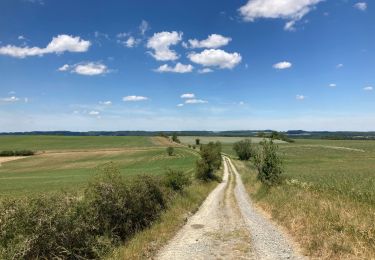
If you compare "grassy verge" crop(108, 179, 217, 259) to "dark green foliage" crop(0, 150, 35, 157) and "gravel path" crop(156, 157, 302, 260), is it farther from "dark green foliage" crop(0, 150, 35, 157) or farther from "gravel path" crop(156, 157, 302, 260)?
"dark green foliage" crop(0, 150, 35, 157)

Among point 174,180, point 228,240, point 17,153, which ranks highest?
point 174,180

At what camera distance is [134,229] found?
1744 centimetres

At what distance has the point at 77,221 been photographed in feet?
43.8

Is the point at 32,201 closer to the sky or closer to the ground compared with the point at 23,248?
closer to the sky

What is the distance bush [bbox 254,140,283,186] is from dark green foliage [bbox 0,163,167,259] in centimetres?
1900

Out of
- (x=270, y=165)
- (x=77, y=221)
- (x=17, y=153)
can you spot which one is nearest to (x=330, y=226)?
(x=77, y=221)

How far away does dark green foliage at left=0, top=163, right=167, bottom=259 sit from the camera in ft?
36.3

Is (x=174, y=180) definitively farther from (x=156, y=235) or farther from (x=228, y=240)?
(x=228, y=240)

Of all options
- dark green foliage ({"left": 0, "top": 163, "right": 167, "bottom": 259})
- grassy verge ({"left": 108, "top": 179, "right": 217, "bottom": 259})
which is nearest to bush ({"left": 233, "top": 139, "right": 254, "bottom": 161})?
grassy verge ({"left": 108, "top": 179, "right": 217, "bottom": 259})

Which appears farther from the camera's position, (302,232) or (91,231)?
(302,232)

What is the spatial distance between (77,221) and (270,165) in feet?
85.6

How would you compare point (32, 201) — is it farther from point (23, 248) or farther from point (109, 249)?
point (109, 249)

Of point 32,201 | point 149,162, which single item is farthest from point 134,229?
point 149,162

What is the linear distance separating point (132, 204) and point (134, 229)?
3.86 feet
